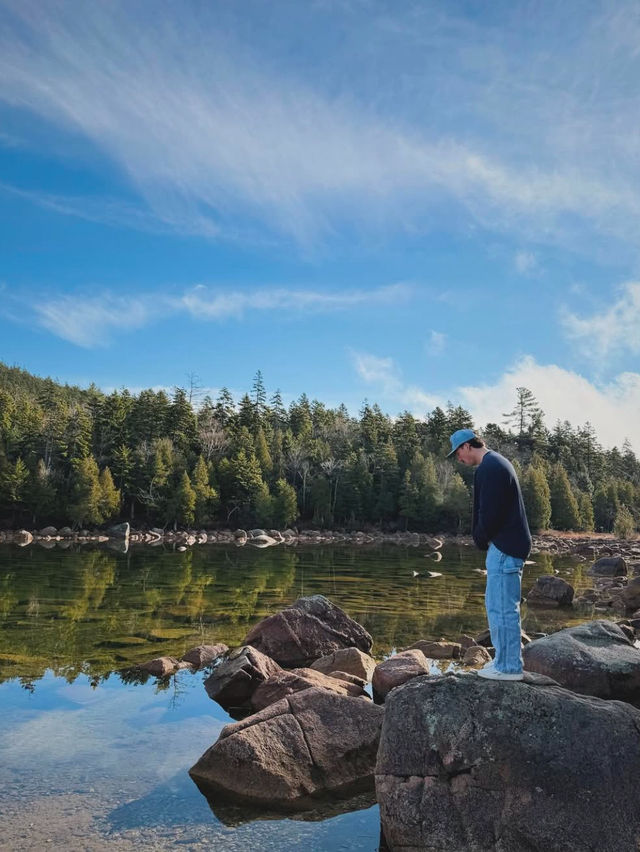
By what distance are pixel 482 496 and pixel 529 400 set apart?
120651 millimetres

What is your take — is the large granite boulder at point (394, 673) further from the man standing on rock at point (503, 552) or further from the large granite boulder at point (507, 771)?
the large granite boulder at point (507, 771)

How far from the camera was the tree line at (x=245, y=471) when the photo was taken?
70.0m

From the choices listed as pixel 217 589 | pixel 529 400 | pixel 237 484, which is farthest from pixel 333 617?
pixel 529 400

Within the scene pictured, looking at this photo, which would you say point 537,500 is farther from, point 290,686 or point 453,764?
point 453,764

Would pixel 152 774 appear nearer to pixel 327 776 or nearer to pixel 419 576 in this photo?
pixel 327 776

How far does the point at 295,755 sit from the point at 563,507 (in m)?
92.3

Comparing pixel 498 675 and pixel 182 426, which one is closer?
A: pixel 498 675

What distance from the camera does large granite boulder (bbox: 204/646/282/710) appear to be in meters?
11.6

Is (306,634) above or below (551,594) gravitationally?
above

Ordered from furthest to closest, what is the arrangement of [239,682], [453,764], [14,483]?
[14,483] < [239,682] < [453,764]

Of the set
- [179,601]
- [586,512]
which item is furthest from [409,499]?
[179,601]

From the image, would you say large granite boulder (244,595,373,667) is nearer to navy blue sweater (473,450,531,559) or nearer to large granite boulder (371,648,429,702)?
large granite boulder (371,648,429,702)

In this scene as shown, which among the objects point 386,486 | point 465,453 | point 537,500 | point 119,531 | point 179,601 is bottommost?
point 179,601

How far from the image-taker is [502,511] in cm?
702
